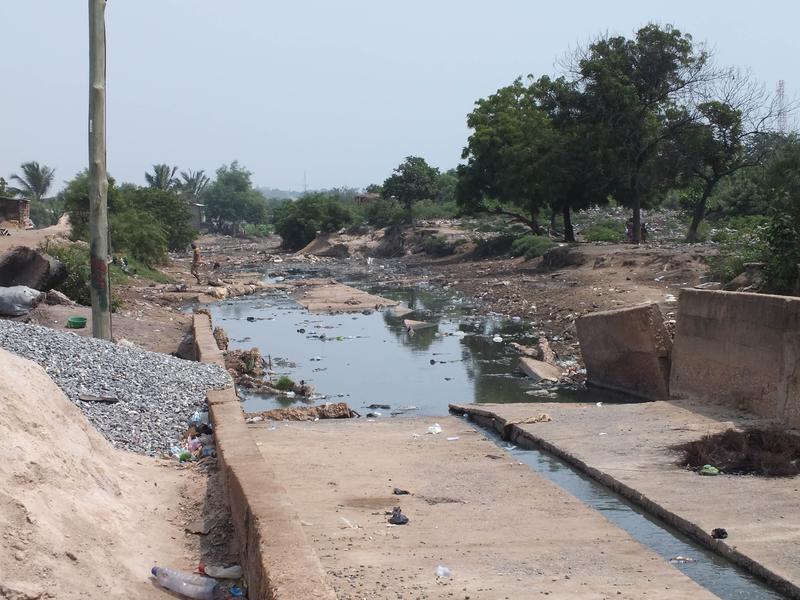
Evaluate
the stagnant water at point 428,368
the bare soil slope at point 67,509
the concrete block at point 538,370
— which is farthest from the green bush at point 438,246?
the bare soil slope at point 67,509

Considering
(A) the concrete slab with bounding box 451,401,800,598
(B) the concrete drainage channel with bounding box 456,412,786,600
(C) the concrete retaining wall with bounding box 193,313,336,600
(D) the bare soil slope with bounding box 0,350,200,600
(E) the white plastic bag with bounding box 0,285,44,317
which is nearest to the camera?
(C) the concrete retaining wall with bounding box 193,313,336,600

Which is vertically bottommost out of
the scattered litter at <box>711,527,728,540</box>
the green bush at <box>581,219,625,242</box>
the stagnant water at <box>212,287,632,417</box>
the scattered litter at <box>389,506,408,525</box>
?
the stagnant water at <box>212,287,632,417</box>

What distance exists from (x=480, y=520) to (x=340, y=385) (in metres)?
Answer: 7.62

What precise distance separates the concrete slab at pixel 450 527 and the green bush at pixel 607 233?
28353mm

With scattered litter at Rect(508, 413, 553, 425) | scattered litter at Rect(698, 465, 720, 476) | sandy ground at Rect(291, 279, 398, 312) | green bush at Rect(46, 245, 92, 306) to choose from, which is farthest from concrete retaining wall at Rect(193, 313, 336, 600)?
sandy ground at Rect(291, 279, 398, 312)

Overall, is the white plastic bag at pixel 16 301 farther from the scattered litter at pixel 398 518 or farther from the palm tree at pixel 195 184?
the palm tree at pixel 195 184

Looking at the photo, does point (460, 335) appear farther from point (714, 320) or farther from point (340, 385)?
point (714, 320)

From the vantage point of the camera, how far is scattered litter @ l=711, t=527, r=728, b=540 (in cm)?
635

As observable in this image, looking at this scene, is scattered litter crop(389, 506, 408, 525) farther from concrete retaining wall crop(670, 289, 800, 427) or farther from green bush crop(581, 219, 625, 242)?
green bush crop(581, 219, 625, 242)

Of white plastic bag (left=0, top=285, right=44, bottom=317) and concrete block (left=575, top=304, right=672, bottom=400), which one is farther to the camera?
white plastic bag (left=0, top=285, right=44, bottom=317)

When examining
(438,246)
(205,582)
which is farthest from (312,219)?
(205,582)

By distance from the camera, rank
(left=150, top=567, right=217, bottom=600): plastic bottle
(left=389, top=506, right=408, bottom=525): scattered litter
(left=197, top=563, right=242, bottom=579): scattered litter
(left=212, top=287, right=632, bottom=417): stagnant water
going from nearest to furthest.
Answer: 1. (left=150, top=567, right=217, bottom=600): plastic bottle
2. (left=197, top=563, right=242, bottom=579): scattered litter
3. (left=389, top=506, right=408, bottom=525): scattered litter
4. (left=212, top=287, right=632, bottom=417): stagnant water

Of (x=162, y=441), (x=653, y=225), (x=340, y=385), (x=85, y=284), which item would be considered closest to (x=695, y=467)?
(x=162, y=441)

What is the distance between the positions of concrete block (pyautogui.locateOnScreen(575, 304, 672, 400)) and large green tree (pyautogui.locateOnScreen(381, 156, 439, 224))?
4481cm
